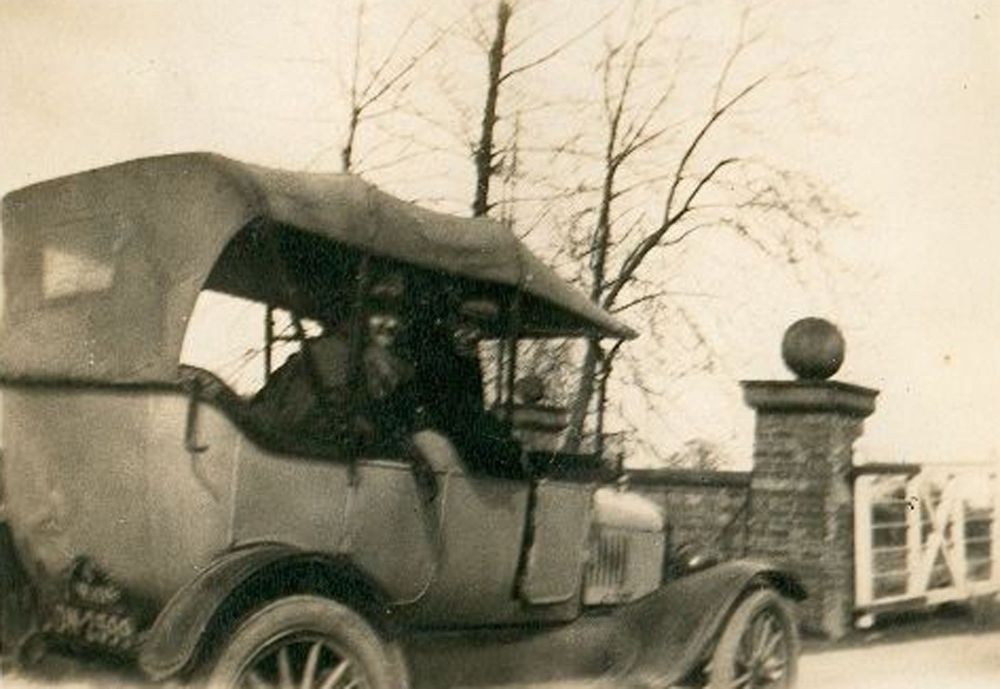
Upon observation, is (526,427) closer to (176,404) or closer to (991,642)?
(991,642)

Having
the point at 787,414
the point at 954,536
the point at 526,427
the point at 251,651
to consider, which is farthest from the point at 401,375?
the point at 954,536

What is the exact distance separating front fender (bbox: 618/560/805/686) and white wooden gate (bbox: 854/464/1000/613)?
9.45ft

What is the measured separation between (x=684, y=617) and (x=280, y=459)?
2196 mm

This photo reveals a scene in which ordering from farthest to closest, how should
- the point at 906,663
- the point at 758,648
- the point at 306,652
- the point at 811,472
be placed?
the point at 811,472 → the point at 906,663 → the point at 758,648 → the point at 306,652

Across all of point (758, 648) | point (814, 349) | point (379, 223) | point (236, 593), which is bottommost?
point (758, 648)

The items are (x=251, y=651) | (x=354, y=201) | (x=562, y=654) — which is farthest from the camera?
(x=562, y=654)

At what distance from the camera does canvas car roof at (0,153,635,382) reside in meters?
3.97

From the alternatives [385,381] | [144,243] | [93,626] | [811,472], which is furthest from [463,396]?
[811,472]

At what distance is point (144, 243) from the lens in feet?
13.4

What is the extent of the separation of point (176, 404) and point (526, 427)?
6.19 meters

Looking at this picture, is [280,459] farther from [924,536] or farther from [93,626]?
[924,536]

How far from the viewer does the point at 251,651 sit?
12.2ft

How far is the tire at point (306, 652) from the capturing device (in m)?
3.71

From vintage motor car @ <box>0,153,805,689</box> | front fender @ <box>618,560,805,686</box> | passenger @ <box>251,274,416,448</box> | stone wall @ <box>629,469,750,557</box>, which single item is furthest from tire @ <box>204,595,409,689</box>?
stone wall @ <box>629,469,750,557</box>
